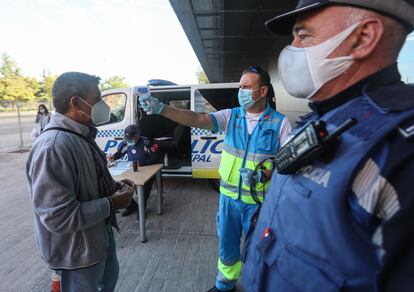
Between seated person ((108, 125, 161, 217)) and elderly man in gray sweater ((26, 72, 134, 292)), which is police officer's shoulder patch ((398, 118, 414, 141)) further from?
seated person ((108, 125, 161, 217))

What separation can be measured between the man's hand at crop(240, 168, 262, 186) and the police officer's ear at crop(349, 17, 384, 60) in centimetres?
128

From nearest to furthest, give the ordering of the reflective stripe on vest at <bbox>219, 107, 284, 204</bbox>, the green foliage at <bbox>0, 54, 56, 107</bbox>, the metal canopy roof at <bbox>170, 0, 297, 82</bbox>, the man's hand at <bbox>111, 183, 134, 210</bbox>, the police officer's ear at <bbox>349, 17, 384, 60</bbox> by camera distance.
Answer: the police officer's ear at <bbox>349, 17, 384, 60</bbox> < the man's hand at <bbox>111, 183, 134, 210</bbox> < the reflective stripe on vest at <bbox>219, 107, 284, 204</bbox> < the metal canopy roof at <bbox>170, 0, 297, 82</bbox> < the green foliage at <bbox>0, 54, 56, 107</bbox>

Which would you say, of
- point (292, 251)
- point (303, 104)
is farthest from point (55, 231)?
point (303, 104)

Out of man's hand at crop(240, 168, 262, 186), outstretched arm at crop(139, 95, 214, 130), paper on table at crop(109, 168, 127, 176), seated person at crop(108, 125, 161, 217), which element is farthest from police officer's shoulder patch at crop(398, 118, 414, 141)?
seated person at crop(108, 125, 161, 217)

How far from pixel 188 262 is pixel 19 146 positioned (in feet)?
35.9

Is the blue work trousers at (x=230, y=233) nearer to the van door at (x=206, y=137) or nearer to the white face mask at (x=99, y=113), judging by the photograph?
the white face mask at (x=99, y=113)

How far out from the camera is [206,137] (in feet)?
16.1

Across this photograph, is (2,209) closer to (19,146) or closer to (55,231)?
(55,231)

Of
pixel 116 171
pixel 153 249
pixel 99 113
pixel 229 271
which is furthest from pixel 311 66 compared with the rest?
pixel 116 171

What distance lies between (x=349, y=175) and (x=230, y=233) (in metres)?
1.79

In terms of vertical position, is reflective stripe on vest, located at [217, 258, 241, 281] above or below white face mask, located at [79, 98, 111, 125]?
below

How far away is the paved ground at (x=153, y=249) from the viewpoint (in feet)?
8.64

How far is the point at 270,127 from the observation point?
7.11ft

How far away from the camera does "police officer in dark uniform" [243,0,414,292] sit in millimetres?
594
